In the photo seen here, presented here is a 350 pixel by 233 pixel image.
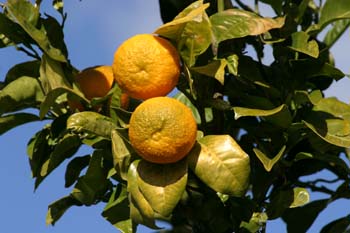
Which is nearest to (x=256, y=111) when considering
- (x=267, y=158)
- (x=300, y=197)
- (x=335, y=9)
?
(x=267, y=158)

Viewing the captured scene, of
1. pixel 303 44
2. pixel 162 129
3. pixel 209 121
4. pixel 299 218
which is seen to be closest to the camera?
pixel 162 129

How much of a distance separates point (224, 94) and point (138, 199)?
1.11 ft

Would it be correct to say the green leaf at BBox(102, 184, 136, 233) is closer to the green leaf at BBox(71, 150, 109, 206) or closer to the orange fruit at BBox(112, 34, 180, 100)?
the green leaf at BBox(71, 150, 109, 206)

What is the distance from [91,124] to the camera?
1.36 metres

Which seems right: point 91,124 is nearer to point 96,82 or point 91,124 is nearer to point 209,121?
point 96,82

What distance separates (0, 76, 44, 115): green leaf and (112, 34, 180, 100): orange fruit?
0.25m

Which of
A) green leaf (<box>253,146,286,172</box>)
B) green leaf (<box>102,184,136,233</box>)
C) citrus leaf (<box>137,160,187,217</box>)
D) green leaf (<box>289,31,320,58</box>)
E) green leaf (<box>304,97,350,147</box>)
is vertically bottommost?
green leaf (<box>102,184,136,233</box>)

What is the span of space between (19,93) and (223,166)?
46 centimetres

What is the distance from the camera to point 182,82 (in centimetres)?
142

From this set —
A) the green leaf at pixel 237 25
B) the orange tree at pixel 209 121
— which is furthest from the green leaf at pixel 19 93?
the green leaf at pixel 237 25

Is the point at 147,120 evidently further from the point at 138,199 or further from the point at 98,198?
the point at 98,198

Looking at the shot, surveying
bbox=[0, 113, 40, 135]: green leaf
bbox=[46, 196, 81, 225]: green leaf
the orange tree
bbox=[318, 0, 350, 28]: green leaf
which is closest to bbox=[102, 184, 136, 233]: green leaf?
the orange tree

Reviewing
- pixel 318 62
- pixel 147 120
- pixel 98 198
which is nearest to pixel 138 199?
pixel 147 120

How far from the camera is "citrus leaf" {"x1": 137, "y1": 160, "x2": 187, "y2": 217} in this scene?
4.17 ft
